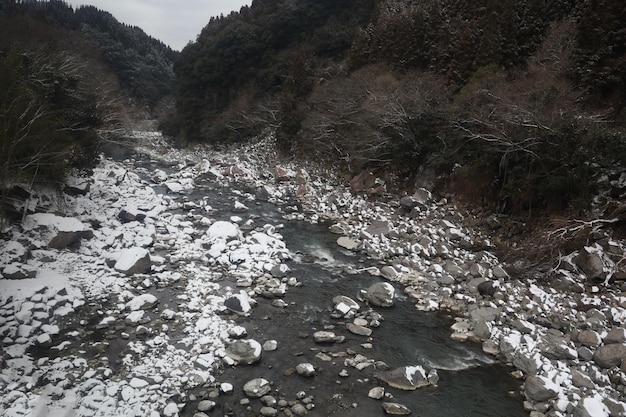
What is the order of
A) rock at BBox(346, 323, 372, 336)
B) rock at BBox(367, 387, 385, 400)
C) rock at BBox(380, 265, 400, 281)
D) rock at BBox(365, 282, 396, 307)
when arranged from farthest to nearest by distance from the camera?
rock at BBox(380, 265, 400, 281) → rock at BBox(365, 282, 396, 307) → rock at BBox(346, 323, 372, 336) → rock at BBox(367, 387, 385, 400)

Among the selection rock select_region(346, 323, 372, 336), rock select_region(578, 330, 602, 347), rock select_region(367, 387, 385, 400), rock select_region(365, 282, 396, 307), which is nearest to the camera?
rock select_region(367, 387, 385, 400)

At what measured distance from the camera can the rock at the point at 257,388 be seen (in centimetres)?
632

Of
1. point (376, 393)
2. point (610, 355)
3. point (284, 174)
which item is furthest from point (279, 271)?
point (284, 174)

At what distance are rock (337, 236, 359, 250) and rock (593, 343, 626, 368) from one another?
7381mm

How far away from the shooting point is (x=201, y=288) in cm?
945

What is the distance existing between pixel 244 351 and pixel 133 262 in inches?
178

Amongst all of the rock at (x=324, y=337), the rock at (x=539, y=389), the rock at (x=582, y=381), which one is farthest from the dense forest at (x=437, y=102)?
the rock at (x=324, y=337)

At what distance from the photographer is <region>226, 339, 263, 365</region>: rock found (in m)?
7.11

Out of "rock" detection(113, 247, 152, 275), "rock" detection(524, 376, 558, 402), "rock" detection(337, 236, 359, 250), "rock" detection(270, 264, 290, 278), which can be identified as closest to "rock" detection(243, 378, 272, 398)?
"rock" detection(270, 264, 290, 278)

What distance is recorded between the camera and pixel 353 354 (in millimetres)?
7594

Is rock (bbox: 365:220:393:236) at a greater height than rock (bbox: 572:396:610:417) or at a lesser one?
greater

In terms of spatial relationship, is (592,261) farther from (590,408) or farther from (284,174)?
(284,174)

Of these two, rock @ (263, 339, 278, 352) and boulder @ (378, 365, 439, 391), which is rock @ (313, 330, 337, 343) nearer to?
rock @ (263, 339, 278, 352)

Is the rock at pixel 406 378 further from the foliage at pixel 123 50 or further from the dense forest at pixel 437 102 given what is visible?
the foliage at pixel 123 50
